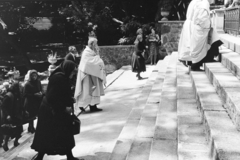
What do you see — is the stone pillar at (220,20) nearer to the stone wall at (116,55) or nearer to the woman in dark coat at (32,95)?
the stone wall at (116,55)

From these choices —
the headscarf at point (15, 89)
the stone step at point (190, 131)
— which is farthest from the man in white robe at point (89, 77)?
the stone step at point (190, 131)

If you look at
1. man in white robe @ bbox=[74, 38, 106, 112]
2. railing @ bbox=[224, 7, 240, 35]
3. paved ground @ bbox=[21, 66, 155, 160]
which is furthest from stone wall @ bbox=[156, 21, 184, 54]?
man in white robe @ bbox=[74, 38, 106, 112]

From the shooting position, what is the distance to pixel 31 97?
6.67 m

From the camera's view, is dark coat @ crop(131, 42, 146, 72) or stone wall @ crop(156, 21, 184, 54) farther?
stone wall @ crop(156, 21, 184, 54)

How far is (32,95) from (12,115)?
0.60 meters

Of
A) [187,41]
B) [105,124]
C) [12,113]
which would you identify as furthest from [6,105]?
[187,41]

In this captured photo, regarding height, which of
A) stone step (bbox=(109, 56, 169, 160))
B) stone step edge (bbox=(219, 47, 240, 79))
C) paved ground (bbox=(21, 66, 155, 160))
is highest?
stone step edge (bbox=(219, 47, 240, 79))

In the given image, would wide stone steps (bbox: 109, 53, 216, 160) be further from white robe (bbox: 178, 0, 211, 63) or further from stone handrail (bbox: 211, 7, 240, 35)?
stone handrail (bbox: 211, 7, 240, 35)

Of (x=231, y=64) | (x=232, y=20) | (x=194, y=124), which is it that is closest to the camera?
(x=194, y=124)

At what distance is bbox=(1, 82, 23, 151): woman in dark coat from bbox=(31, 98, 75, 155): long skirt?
7.65ft

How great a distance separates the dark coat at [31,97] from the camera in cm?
659

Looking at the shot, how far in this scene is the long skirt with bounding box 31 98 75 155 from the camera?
4.11 m

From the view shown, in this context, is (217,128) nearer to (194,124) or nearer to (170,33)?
(194,124)

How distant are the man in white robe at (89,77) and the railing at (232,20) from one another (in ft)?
13.6
